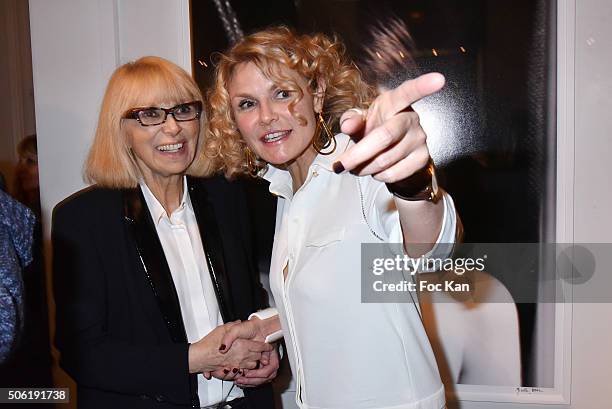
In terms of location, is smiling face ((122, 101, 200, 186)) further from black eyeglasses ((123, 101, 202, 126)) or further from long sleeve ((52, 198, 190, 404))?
long sleeve ((52, 198, 190, 404))

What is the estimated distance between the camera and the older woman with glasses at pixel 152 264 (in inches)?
48.4

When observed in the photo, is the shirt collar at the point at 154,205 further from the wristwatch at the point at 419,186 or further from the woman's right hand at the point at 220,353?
the wristwatch at the point at 419,186

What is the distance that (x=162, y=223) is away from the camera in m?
1.34

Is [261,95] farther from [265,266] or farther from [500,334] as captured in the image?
[500,334]

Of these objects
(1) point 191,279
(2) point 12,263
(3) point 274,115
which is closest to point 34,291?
(1) point 191,279

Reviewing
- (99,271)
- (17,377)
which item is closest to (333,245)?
(99,271)

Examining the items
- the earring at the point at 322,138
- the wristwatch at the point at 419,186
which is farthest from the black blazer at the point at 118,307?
the wristwatch at the point at 419,186

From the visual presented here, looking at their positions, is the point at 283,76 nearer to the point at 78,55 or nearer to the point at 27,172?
the point at 78,55

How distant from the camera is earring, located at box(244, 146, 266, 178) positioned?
53.0 inches

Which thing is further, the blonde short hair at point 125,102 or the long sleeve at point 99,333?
the blonde short hair at point 125,102

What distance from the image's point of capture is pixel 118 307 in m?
1.25

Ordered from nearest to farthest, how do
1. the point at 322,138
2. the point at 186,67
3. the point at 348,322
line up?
the point at 348,322 < the point at 322,138 < the point at 186,67

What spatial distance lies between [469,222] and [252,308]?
2.25ft

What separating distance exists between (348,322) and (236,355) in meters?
0.35
